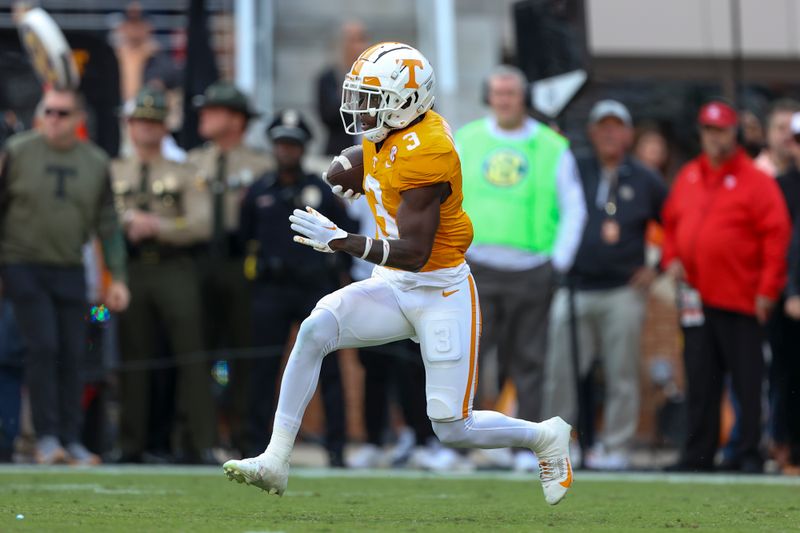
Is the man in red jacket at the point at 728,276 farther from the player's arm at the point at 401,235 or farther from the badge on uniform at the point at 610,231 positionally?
the player's arm at the point at 401,235

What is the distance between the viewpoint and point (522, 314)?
36.3 ft

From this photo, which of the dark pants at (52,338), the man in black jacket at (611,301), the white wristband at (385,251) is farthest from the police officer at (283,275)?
the white wristband at (385,251)

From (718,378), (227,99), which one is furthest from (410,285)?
(227,99)

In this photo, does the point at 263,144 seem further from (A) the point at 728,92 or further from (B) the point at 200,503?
(B) the point at 200,503

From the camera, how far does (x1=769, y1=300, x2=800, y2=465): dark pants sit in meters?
10.7

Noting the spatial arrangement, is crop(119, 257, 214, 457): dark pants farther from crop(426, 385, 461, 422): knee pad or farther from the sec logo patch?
crop(426, 385, 461, 422): knee pad

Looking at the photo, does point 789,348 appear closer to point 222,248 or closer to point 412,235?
point 222,248

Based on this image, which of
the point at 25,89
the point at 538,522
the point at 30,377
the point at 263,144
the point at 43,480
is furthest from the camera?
the point at 263,144

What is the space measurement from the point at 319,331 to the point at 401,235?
519mm

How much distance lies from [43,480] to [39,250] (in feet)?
7.59

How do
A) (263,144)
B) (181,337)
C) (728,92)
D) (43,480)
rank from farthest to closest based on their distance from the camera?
(728,92), (263,144), (181,337), (43,480)

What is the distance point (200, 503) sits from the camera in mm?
7434

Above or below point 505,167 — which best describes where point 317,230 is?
below

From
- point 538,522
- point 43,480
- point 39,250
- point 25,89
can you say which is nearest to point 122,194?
point 39,250
